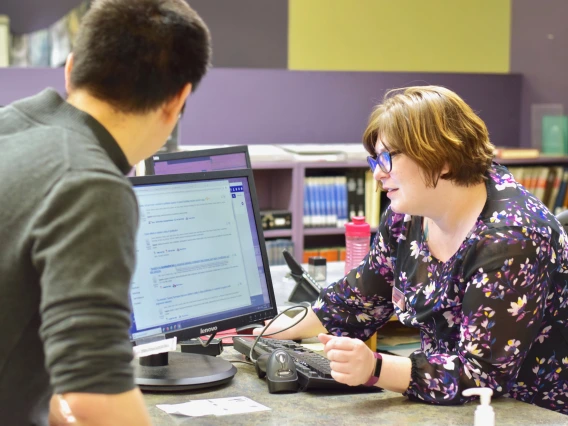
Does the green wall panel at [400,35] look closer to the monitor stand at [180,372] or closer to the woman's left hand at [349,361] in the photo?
the monitor stand at [180,372]

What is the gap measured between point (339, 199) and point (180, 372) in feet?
10.4

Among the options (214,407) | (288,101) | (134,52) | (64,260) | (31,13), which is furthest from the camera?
(288,101)

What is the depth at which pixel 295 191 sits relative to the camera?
473 cm

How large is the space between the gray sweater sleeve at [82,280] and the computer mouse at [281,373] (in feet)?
2.79

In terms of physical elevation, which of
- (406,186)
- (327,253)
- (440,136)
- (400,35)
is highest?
(400,35)

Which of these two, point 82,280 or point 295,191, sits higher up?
point 82,280

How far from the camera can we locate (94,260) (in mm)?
916

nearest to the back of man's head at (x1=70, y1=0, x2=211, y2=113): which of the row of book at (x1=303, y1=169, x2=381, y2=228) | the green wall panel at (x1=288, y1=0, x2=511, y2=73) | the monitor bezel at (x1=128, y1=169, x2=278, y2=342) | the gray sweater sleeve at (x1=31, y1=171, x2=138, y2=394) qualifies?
the gray sweater sleeve at (x1=31, y1=171, x2=138, y2=394)

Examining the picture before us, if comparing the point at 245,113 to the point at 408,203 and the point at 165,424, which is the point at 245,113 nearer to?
the point at 408,203

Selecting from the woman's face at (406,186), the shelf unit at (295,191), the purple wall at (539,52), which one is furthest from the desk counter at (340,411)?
the purple wall at (539,52)

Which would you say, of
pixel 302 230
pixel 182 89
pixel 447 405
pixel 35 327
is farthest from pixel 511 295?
pixel 302 230

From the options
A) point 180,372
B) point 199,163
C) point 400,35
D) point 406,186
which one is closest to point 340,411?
point 180,372

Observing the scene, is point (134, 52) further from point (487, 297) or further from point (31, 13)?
point (31, 13)

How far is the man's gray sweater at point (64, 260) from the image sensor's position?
91 cm
